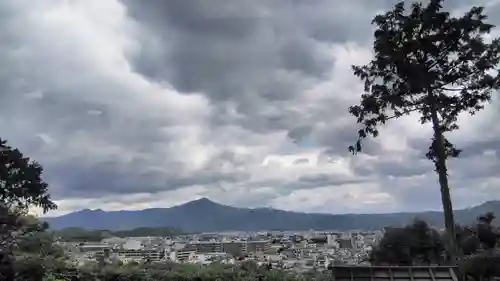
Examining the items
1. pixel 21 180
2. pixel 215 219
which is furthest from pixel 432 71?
pixel 215 219

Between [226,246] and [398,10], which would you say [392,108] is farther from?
[226,246]

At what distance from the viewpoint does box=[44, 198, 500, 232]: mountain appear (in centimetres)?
3637

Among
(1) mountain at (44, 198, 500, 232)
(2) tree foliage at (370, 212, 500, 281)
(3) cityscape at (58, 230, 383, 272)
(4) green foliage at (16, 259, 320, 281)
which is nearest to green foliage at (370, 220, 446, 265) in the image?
(2) tree foliage at (370, 212, 500, 281)

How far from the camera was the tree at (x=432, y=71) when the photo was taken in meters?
10.6

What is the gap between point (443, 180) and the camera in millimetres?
10875

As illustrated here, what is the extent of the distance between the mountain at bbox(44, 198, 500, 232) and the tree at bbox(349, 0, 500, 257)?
1629 cm

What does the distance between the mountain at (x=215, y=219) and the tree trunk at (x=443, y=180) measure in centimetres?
1601

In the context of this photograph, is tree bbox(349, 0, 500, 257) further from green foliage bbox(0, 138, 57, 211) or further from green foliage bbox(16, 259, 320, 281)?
green foliage bbox(0, 138, 57, 211)

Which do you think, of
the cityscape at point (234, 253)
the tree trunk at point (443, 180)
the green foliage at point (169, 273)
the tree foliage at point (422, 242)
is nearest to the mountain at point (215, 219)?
the tree foliage at point (422, 242)

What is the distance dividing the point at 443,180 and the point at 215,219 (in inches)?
2519

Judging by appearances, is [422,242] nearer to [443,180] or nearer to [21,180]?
[443,180]

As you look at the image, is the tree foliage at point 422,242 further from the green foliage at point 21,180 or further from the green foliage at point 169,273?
the green foliage at point 21,180

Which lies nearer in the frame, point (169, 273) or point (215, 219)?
point (169, 273)

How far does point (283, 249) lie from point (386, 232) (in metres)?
3.90
